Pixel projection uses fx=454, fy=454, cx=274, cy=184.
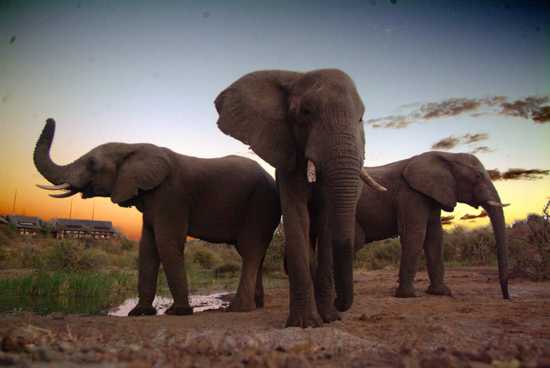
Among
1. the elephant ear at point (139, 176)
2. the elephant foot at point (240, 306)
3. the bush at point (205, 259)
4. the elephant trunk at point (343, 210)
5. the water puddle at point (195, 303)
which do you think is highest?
the elephant ear at point (139, 176)

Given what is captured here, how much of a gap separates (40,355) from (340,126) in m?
3.13

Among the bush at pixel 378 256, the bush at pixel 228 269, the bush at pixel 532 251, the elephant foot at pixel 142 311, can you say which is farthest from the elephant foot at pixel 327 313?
the bush at pixel 378 256

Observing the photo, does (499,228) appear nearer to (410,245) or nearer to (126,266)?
(410,245)

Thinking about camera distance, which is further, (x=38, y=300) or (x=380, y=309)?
(x=38, y=300)

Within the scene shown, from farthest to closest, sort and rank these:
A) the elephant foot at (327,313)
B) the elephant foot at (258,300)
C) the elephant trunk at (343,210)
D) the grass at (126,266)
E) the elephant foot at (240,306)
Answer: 1. the grass at (126,266)
2. the elephant foot at (258,300)
3. the elephant foot at (240,306)
4. the elephant foot at (327,313)
5. the elephant trunk at (343,210)

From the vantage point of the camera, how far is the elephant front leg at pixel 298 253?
15.8 ft

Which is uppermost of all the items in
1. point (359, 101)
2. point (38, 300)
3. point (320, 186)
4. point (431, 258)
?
point (359, 101)

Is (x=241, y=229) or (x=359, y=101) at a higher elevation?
(x=359, y=101)

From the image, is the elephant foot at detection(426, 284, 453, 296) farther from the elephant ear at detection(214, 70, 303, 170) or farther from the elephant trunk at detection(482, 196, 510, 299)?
the elephant ear at detection(214, 70, 303, 170)

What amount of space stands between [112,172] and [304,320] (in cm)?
417

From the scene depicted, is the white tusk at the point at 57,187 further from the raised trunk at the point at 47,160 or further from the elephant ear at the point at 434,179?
the elephant ear at the point at 434,179

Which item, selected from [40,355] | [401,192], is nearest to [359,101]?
[40,355]

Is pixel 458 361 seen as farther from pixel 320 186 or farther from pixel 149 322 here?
pixel 149 322

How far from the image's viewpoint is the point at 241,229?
7277mm
